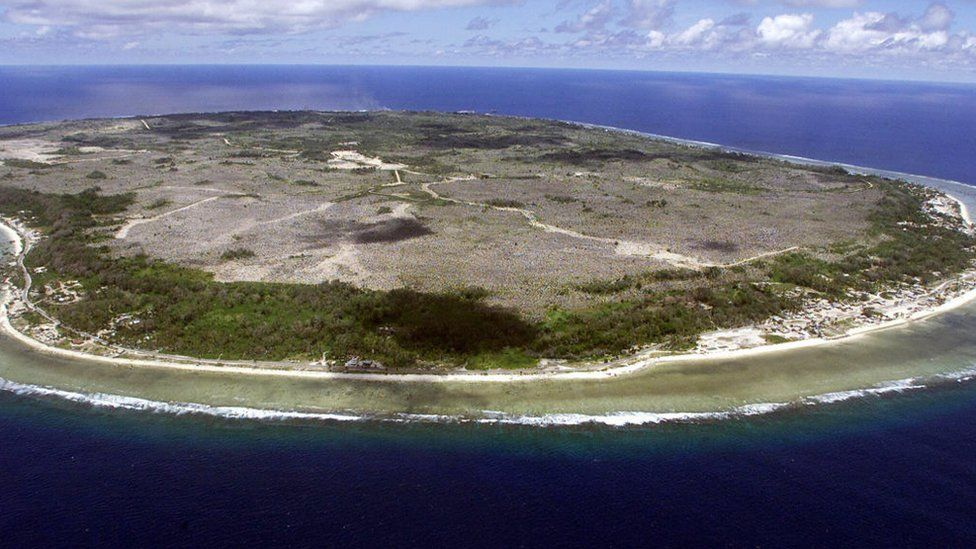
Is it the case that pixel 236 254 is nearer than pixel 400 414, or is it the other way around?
pixel 400 414

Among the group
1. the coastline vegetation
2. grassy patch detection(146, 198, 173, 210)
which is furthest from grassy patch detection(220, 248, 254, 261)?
grassy patch detection(146, 198, 173, 210)

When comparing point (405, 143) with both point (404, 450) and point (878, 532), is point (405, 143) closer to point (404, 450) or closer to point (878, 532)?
point (404, 450)

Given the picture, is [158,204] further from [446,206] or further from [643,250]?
[643,250]

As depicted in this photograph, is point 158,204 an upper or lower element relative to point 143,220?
upper

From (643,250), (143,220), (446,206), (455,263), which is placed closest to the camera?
(455,263)

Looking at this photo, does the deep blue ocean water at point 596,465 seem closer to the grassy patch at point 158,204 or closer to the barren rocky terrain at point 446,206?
the barren rocky terrain at point 446,206

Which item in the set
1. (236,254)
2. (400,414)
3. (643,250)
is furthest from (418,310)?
(643,250)

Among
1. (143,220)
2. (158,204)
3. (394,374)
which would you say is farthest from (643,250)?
(158,204)

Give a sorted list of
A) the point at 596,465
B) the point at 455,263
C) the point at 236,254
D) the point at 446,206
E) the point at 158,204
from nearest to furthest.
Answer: the point at 596,465 → the point at 455,263 → the point at 236,254 → the point at 158,204 → the point at 446,206

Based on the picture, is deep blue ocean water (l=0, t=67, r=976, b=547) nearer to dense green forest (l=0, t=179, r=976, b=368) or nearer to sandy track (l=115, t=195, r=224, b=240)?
dense green forest (l=0, t=179, r=976, b=368)
